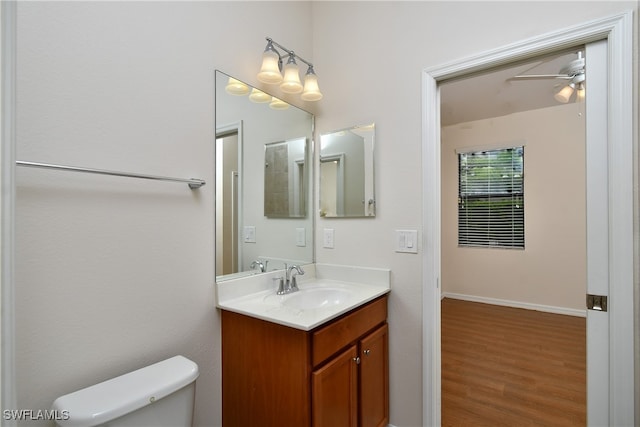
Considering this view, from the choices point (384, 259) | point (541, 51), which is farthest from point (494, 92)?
point (384, 259)

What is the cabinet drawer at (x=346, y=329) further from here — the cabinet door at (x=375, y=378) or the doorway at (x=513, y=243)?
the doorway at (x=513, y=243)

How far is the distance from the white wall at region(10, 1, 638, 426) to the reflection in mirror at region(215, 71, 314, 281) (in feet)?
0.27

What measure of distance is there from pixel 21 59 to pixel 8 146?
451mm

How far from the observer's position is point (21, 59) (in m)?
0.95

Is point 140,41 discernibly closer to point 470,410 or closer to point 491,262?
point 470,410

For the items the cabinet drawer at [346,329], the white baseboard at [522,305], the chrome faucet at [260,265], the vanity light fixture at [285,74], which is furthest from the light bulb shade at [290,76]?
the white baseboard at [522,305]

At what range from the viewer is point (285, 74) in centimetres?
176

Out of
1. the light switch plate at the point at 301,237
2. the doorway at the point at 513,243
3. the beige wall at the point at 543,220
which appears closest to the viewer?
the light switch plate at the point at 301,237

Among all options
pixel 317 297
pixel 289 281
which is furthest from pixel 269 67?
pixel 317 297

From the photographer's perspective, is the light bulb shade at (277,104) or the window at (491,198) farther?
the window at (491,198)

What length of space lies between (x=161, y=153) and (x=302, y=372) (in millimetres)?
1081

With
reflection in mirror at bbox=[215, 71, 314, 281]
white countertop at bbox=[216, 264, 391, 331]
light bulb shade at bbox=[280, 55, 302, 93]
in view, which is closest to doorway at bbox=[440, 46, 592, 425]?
white countertop at bbox=[216, 264, 391, 331]

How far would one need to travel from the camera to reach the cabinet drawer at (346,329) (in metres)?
1.26

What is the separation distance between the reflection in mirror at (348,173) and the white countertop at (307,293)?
377 mm
